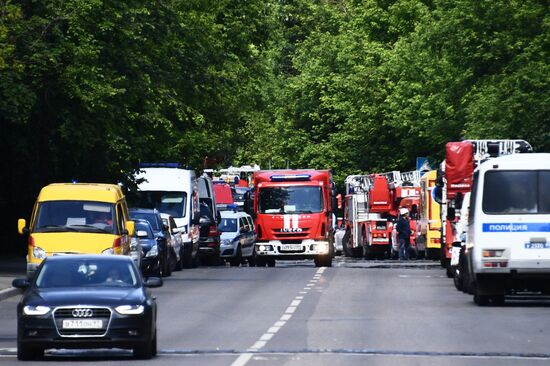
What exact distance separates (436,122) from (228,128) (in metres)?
8.28

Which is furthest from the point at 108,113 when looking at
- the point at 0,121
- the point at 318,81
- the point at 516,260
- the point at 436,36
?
the point at 318,81

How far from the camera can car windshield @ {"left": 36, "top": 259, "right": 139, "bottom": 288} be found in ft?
63.0

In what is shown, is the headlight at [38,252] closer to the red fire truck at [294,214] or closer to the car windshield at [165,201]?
the car windshield at [165,201]

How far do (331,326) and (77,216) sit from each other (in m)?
9.71

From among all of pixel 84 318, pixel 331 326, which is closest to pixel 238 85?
pixel 331 326

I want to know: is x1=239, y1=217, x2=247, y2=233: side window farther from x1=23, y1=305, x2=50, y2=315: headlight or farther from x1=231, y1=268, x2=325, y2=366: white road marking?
x1=23, y1=305, x2=50, y2=315: headlight

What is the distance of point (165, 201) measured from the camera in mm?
49062

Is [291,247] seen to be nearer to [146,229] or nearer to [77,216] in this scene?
[146,229]

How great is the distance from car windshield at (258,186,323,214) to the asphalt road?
11053 millimetres

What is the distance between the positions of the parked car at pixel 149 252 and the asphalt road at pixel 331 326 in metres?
0.77

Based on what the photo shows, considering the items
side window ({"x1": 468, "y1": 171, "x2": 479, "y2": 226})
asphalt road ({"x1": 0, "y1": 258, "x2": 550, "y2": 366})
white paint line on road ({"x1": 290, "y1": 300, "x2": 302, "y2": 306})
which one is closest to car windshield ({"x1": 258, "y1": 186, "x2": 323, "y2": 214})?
asphalt road ({"x1": 0, "y1": 258, "x2": 550, "y2": 366})

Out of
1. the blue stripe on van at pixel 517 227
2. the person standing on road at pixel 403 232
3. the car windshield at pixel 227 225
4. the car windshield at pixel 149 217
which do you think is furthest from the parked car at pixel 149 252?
the person standing on road at pixel 403 232

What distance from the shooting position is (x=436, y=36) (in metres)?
60.1

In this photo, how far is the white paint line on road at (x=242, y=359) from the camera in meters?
17.9
